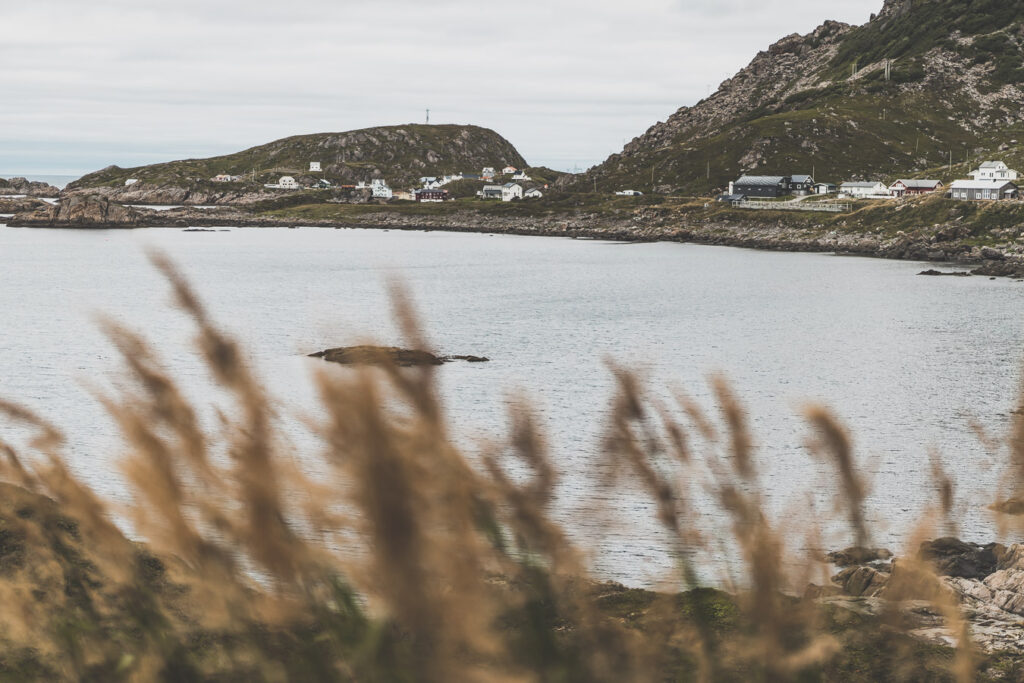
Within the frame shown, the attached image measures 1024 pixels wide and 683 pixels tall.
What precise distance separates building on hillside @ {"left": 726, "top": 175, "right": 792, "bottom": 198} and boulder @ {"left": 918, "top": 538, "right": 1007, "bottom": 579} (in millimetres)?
175064

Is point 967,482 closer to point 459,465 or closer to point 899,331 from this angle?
point 459,465

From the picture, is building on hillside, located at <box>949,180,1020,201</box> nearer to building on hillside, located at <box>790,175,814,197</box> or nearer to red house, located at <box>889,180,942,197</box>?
red house, located at <box>889,180,942,197</box>

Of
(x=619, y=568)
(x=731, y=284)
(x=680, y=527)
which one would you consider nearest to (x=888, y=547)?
(x=619, y=568)

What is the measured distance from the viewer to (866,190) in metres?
182

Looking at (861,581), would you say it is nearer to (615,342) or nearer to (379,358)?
(379,358)

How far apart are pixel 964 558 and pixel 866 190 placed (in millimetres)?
169524

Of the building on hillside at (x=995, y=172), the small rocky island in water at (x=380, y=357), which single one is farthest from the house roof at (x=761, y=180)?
the small rocky island in water at (x=380, y=357)

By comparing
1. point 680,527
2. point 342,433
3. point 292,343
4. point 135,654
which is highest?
point 342,433

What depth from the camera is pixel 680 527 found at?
11.8ft

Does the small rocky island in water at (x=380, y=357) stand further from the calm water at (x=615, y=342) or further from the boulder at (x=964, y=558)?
the boulder at (x=964, y=558)

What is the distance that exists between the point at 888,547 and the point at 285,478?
2788 centimetres

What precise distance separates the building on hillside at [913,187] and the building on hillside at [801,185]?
21013mm

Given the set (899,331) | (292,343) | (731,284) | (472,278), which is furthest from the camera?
(472,278)

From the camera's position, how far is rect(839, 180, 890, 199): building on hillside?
591 feet
